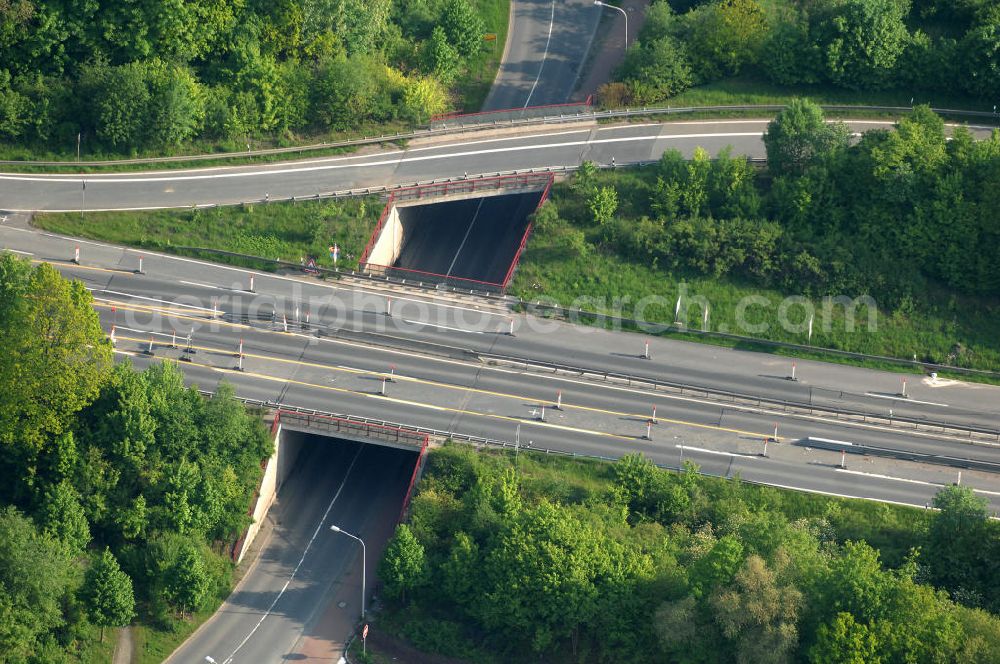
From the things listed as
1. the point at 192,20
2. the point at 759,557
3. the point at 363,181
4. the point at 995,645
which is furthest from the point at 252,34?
the point at 995,645

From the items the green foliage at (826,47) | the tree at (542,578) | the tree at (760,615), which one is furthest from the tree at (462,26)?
the tree at (760,615)

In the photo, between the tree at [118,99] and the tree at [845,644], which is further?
the tree at [118,99]

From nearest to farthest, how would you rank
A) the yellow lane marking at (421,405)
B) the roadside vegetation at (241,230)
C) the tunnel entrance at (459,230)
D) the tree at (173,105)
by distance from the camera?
1. the yellow lane marking at (421,405)
2. the roadside vegetation at (241,230)
3. the tunnel entrance at (459,230)
4. the tree at (173,105)

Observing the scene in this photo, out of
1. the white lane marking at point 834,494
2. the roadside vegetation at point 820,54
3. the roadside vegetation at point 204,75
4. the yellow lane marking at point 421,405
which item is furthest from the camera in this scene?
the roadside vegetation at point 820,54

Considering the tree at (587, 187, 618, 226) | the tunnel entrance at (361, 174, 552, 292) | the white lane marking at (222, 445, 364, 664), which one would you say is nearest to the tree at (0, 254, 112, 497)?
the white lane marking at (222, 445, 364, 664)

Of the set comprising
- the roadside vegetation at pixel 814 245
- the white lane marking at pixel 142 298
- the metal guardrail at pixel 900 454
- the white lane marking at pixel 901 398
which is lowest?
the metal guardrail at pixel 900 454

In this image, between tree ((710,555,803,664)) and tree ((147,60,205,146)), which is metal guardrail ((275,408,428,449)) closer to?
tree ((710,555,803,664))

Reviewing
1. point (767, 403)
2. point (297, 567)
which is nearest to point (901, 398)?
point (767, 403)

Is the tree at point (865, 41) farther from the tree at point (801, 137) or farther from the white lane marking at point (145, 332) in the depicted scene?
the white lane marking at point (145, 332)
